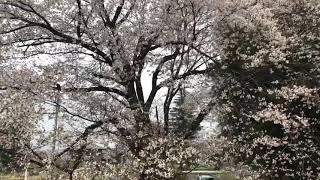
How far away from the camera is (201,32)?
32.7 ft

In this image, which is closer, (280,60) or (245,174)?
(280,60)

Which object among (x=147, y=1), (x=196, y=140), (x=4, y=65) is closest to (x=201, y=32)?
(x=147, y=1)

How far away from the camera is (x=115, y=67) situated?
9.45 metres

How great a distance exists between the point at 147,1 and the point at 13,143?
4.00 meters

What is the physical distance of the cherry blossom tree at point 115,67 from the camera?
9.30 metres

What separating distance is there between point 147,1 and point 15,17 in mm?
2749

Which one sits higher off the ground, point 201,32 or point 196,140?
point 201,32

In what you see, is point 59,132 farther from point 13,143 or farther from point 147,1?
point 147,1

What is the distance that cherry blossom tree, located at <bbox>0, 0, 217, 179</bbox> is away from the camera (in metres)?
9.30

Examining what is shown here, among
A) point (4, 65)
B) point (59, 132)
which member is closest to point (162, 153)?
point (59, 132)

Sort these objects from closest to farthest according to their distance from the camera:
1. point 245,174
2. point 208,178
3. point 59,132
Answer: point 59,132
point 245,174
point 208,178

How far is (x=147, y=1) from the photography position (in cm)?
988

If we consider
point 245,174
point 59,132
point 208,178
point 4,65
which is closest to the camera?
point 59,132

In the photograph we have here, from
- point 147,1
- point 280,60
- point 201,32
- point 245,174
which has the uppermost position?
point 147,1
